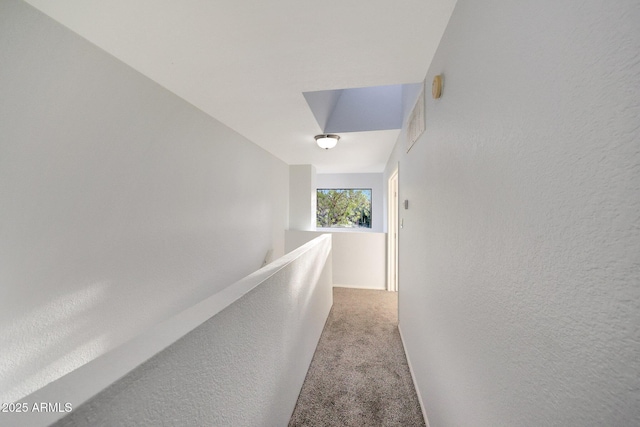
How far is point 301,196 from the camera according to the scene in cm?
443

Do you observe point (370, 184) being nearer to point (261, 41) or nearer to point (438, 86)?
point (438, 86)

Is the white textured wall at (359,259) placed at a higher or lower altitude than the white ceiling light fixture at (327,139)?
lower

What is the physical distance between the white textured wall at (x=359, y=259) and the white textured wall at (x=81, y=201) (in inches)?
93.3

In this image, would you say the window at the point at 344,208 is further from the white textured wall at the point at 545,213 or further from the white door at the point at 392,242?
the white textured wall at the point at 545,213

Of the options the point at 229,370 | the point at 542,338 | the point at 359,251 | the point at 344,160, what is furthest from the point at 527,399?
the point at 344,160

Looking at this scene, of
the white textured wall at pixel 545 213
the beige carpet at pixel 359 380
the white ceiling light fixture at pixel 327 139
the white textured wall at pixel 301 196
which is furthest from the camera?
the white textured wall at pixel 301 196

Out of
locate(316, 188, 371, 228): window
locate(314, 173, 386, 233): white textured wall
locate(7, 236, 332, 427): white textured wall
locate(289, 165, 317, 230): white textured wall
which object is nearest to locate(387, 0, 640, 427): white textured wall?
locate(7, 236, 332, 427): white textured wall

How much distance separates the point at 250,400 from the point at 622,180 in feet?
3.83

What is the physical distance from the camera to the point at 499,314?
0.66 metres

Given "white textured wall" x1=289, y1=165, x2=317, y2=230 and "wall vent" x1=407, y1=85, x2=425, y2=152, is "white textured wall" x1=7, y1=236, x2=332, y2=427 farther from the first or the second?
"white textured wall" x1=289, y1=165, x2=317, y2=230

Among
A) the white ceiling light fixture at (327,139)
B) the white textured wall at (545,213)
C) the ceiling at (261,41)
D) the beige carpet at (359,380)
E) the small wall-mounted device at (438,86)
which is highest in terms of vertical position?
the ceiling at (261,41)

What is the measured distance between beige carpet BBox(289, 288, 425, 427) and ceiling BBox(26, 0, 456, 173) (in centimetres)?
216

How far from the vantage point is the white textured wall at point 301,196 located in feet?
14.4

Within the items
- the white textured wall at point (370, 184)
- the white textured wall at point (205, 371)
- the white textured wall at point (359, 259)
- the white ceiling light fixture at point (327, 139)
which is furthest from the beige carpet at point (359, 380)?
the white textured wall at point (370, 184)
